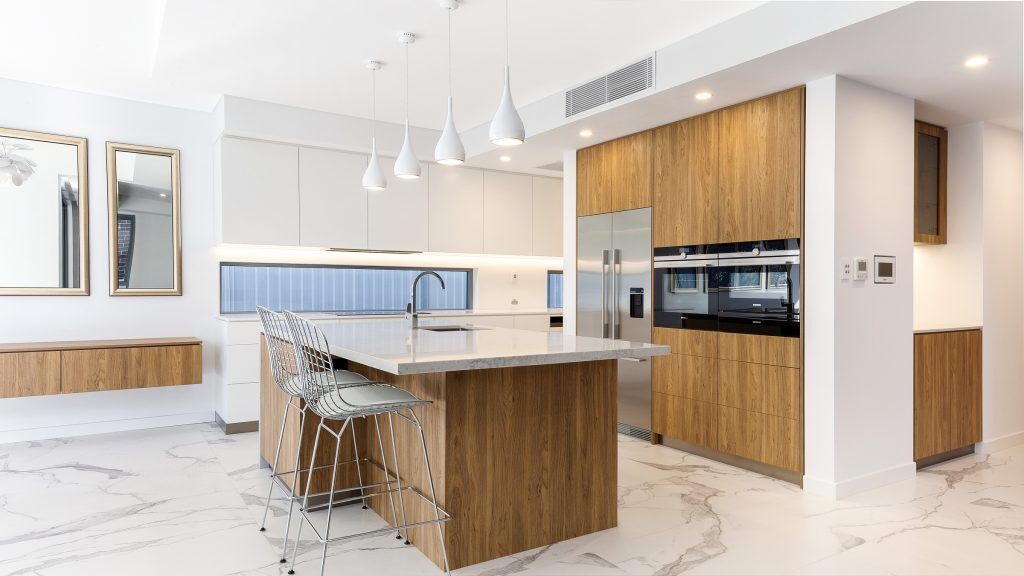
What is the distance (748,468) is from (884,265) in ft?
4.73

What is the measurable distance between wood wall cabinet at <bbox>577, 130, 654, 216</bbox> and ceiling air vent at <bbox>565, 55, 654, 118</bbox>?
1.84 ft

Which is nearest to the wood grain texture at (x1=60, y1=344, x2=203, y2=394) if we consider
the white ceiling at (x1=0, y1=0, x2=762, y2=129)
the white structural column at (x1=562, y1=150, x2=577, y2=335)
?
the white ceiling at (x1=0, y1=0, x2=762, y2=129)

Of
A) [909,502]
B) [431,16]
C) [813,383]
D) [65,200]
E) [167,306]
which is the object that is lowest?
[909,502]

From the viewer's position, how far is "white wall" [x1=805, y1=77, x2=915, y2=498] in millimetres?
3422

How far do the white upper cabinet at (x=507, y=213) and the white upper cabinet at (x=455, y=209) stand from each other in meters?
0.09

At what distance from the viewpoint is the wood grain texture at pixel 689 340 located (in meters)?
4.05

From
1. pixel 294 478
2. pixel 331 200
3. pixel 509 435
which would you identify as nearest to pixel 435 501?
pixel 509 435

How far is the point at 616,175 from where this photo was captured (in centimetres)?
484

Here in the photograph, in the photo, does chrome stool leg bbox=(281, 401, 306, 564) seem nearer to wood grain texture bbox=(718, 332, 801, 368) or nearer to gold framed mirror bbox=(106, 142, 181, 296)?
wood grain texture bbox=(718, 332, 801, 368)

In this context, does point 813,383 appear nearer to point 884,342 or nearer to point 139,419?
point 884,342

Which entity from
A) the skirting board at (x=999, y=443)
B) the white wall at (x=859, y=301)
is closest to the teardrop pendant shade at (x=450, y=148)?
the white wall at (x=859, y=301)

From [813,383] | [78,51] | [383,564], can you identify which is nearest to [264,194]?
[78,51]

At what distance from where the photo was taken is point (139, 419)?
4988 millimetres

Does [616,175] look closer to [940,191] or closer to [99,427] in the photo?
[940,191]
